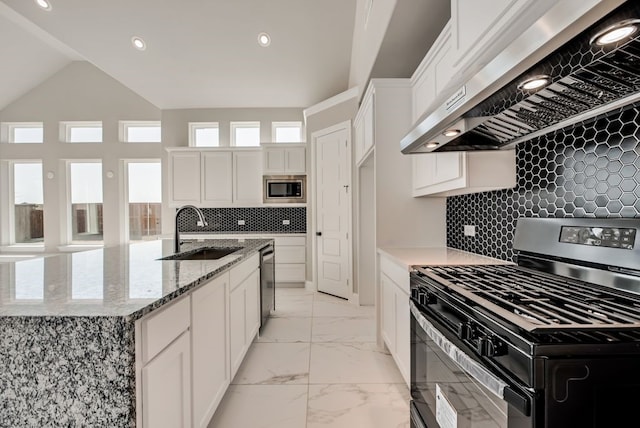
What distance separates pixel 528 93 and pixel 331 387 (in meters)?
2.01

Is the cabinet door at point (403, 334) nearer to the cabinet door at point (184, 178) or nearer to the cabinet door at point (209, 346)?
the cabinet door at point (209, 346)

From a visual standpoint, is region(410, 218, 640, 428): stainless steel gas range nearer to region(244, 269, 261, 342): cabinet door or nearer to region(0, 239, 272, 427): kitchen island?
region(0, 239, 272, 427): kitchen island

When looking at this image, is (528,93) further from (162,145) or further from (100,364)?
(162,145)

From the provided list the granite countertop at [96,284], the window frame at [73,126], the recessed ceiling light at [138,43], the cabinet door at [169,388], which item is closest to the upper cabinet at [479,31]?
the granite countertop at [96,284]

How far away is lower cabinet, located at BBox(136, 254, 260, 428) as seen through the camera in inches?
42.1

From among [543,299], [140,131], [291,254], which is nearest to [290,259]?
[291,254]

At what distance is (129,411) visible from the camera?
958mm

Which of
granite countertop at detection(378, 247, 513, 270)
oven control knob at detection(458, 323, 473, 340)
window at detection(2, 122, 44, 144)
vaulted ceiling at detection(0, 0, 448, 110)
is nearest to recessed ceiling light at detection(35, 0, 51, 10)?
vaulted ceiling at detection(0, 0, 448, 110)

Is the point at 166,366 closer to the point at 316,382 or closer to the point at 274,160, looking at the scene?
the point at 316,382

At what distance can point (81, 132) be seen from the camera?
6.10 metres

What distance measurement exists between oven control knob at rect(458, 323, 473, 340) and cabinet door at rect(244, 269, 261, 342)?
177 cm

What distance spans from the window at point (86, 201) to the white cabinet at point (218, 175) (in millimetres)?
1879

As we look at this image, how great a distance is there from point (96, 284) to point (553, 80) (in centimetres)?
177

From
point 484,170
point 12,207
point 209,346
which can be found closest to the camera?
point 209,346
